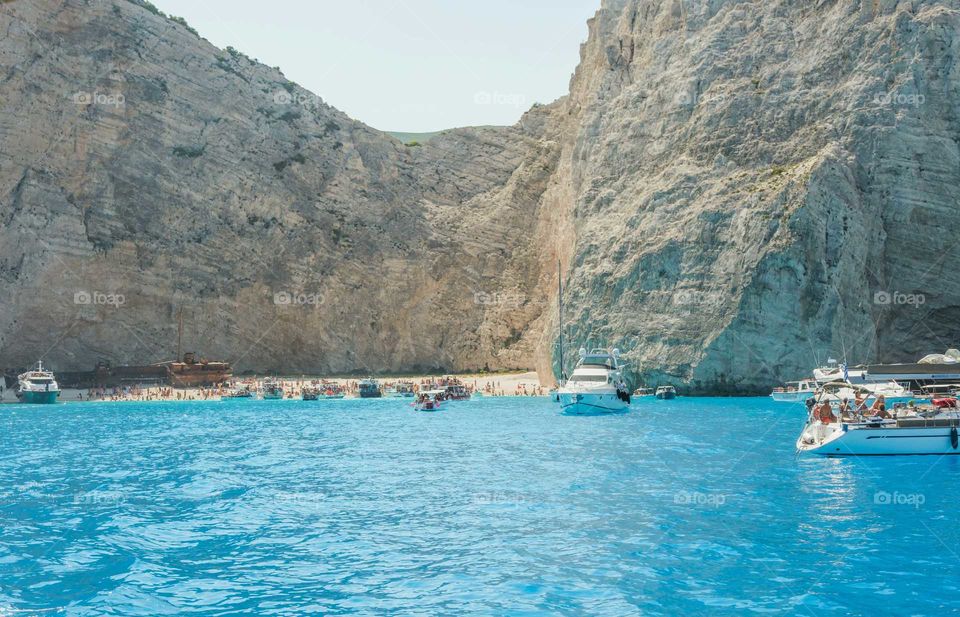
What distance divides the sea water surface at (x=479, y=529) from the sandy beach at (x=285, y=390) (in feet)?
127

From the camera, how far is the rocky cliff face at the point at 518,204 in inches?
2478

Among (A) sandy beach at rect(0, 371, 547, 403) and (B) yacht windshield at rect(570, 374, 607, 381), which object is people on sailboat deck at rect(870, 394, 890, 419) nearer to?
(B) yacht windshield at rect(570, 374, 607, 381)

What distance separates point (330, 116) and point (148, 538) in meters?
89.5

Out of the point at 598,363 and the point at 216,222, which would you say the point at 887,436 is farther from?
the point at 216,222

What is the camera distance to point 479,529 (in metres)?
18.2

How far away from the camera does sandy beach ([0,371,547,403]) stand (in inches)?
2886

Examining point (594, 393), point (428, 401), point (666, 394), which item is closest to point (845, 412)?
point (594, 393)

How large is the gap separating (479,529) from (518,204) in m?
84.6

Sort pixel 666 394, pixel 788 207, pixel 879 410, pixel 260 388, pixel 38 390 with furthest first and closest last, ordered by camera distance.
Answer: pixel 260 388, pixel 38 390, pixel 666 394, pixel 788 207, pixel 879 410

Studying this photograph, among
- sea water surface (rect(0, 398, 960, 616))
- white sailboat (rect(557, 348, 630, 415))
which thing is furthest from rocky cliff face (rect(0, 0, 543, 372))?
sea water surface (rect(0, 398, 960, 616))

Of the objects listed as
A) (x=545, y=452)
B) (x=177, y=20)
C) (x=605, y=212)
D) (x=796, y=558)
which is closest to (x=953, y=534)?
(x=796, y=558)

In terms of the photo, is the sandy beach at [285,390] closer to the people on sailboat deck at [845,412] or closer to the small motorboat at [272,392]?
the small motorboat at [272,392]

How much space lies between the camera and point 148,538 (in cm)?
1777

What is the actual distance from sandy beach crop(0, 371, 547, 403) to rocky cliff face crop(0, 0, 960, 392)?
4.07 metres
